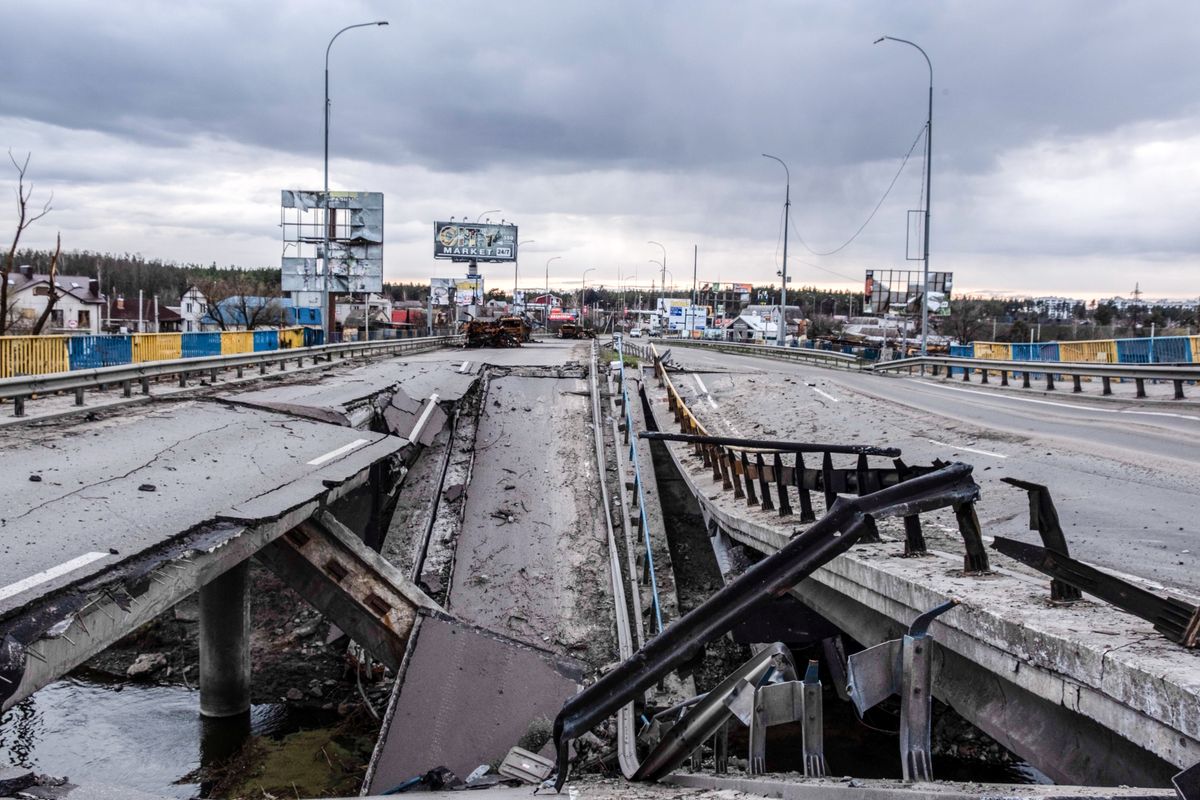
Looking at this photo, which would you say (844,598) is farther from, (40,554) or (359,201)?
(359,201)

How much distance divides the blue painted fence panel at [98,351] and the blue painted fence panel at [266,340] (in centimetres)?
718

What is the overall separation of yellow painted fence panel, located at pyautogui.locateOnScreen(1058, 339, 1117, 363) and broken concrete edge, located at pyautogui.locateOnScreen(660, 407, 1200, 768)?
27.1 m

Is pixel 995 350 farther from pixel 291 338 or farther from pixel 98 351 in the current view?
pixel 98 351

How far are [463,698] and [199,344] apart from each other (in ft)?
55.7

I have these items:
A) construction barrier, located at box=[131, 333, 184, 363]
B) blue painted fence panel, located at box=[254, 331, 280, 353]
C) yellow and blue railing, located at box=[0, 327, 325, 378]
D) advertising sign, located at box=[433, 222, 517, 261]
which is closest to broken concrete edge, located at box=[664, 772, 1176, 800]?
yellow and blue railing, located at box=[0, 327, 325, 378]

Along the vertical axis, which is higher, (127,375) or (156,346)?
(156,346)

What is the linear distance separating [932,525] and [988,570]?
147 inches

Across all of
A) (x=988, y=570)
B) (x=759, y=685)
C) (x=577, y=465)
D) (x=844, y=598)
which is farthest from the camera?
(x=577, y=465)

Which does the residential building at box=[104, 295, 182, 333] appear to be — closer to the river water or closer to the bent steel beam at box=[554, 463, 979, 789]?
the river water

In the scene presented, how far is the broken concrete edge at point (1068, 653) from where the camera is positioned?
3459 millimetres

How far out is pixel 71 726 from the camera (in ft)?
30.8

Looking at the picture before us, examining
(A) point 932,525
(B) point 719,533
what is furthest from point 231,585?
(A) point 932,525

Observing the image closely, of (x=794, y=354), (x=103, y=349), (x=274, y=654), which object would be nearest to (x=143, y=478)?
(x=274, y=654)

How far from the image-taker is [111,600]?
5906mm
